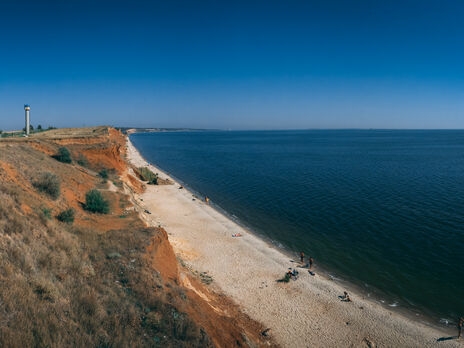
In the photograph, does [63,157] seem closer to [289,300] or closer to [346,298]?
[289,300]

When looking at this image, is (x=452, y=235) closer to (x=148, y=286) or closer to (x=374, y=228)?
(x=374, y=228)

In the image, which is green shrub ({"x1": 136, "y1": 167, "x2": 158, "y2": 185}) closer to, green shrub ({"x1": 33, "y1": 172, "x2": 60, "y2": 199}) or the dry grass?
green shrub ({"x1": 33, "y1": 172, "x2": 60, "y2": 199})

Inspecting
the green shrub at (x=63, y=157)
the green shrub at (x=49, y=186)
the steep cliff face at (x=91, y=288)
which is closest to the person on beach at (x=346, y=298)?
the steep cliff face at (x=91, y=288)

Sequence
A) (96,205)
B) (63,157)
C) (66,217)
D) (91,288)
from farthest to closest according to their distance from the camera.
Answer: (63,157)
(96,205)
(66,217)
(91,288)

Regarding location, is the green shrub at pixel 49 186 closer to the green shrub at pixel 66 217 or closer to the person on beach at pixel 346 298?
the green shrub at pixel 66 217

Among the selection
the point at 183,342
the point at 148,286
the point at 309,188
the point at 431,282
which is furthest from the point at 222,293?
the point at 309,188

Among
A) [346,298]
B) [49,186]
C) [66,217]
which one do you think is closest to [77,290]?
[66,217]
